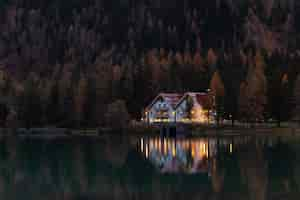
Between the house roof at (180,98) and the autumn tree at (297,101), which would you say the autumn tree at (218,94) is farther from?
the autumn tree at (297,101)

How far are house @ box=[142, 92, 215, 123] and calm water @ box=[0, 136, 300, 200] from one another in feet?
175

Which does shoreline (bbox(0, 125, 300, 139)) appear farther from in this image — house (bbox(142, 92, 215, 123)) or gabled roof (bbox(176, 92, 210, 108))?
gabled roof (bbox(176, 92, 210, 108))

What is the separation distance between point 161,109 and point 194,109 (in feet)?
34.5

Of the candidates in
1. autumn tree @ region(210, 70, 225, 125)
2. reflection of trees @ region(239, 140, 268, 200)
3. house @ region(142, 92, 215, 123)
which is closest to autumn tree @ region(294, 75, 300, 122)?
autumn tree @ region(210, 70, 225, 125)

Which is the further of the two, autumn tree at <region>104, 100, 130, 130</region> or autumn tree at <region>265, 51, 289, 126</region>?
autumn tree at <region>265, 51, 289, 126</region>

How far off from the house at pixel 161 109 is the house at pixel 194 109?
107 inches

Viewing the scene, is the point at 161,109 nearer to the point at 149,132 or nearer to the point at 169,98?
the point at 169,98

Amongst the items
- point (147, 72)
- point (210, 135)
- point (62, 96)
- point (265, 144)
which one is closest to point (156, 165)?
point (265, 144)

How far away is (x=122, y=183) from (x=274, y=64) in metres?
143

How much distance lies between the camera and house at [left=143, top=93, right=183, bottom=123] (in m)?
155

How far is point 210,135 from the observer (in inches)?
4990

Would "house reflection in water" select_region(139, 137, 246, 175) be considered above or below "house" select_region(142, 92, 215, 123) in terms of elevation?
below

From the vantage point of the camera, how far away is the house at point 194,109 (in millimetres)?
144875

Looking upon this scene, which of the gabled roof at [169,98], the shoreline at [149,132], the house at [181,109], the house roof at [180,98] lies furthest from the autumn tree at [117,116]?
the gabled roof at [169,98]
